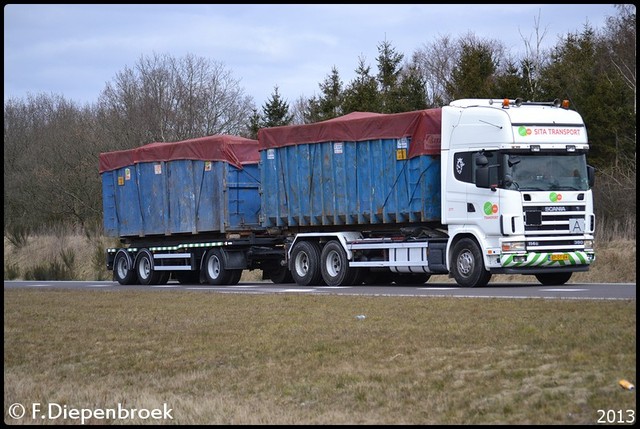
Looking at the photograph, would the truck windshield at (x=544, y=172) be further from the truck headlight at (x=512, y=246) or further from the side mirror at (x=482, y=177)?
the truck headlight at (x=512, y=246)

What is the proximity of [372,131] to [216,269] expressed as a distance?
711 cm

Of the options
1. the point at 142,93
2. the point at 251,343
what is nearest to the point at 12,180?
the point at 142,93

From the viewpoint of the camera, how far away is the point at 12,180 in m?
58.2

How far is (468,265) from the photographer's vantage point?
24.3 m

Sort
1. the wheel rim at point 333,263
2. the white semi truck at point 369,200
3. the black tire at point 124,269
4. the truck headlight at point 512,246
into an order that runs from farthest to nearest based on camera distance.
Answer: the black tire at point 124,269
the wheel rim at point 333,263
the white semi truck at point 369,200
the truck headlight at point 512,246

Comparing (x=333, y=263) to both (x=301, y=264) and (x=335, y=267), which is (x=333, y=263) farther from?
(x=301, y=264)

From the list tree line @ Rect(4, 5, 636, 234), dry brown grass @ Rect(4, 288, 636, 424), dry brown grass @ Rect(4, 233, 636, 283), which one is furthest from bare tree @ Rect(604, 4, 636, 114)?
dry brown grass @ Rect(4, 288, 636, 424)

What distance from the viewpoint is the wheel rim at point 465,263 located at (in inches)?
954

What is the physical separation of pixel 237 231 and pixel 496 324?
55.4 ft

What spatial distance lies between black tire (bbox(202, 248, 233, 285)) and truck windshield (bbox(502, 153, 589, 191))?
9871 mm

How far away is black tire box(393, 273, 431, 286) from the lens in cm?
2872

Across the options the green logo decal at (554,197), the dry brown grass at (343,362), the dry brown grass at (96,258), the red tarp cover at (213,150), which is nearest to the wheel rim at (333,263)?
the dry brown grass at (96,258)

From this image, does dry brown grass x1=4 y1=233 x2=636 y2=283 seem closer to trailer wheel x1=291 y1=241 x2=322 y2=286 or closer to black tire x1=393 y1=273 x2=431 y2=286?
black tire x1=393 y1=273 x2=431 y2=286

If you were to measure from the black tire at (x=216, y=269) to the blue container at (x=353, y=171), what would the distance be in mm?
1733
